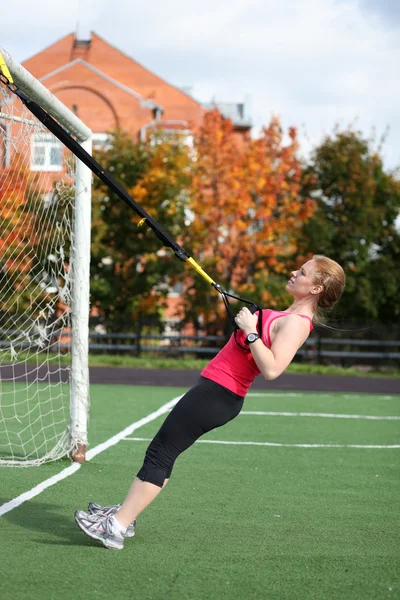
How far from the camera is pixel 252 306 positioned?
4.75 meters

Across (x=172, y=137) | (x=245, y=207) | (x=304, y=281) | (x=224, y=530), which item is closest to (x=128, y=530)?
(x=224, y=530)

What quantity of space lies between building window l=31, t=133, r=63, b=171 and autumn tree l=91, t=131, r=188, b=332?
630 inches

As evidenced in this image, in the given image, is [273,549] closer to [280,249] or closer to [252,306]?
[252,306]

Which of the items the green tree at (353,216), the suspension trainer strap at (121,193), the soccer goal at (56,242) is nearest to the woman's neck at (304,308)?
the suspension trainer strap at (121,193)

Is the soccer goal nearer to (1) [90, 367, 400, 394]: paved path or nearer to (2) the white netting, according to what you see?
(2) the white netting

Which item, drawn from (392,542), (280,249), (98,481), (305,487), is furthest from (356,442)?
(280,249)

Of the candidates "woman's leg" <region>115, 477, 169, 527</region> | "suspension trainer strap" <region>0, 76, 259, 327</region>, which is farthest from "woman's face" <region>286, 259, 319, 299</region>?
"woman's leg" <region>115, 477, 169, 527</region>

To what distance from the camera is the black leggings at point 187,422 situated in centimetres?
471

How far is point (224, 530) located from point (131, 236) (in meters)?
23.8

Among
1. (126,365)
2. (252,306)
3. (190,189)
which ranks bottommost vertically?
(126,365)

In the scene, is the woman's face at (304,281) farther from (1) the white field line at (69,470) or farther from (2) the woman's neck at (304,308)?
(1) the white field line at (69,470)

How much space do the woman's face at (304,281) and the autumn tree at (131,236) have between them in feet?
74.2

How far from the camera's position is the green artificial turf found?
421 centimetres

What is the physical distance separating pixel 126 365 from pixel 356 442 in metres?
14.3
